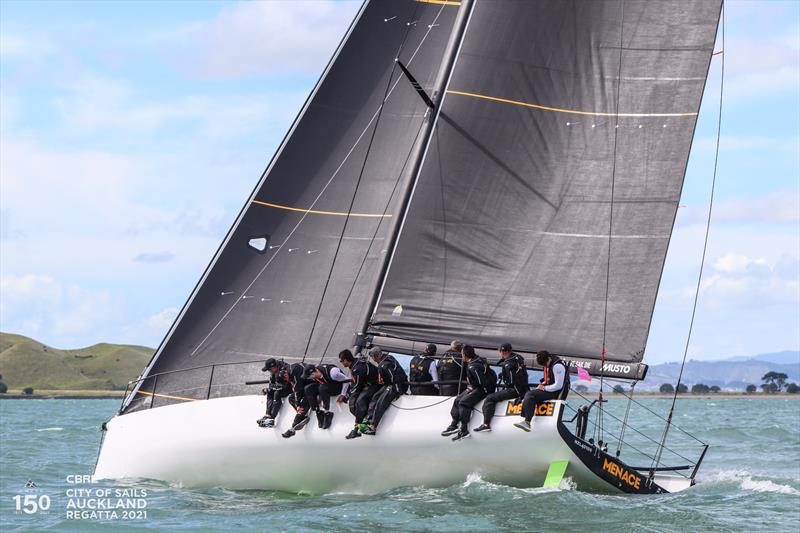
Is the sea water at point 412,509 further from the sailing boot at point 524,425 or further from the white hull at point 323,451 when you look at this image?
the sailing boot at point 524,425

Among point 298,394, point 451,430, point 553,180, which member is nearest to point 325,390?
point 298,394

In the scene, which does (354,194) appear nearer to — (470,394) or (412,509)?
(470,394)

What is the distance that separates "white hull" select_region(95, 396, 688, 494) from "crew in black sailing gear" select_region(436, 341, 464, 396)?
0.23m

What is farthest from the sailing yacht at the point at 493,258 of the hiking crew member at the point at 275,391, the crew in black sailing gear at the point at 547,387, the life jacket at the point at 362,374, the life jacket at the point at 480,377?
the crew in black sailing gear at the point at 547,387

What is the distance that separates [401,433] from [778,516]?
5.37m

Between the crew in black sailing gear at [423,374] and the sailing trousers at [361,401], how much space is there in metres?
0.57

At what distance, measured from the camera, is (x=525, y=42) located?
16.9m

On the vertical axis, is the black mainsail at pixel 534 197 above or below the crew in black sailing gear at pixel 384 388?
A: above

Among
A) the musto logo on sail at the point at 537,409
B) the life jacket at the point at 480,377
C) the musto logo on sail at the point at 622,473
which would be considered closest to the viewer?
the musto logo on sail at the point at 537,409

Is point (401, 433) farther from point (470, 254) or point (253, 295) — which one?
point (253, 295)

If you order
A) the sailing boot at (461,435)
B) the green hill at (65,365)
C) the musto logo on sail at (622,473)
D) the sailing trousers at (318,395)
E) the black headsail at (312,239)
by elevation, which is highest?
the green hill at (65,365)

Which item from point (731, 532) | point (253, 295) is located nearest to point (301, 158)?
point (253, 295)

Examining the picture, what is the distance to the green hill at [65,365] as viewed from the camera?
143 metres

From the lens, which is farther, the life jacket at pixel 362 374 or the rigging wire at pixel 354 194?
the rigging wire at pixel 354 194
